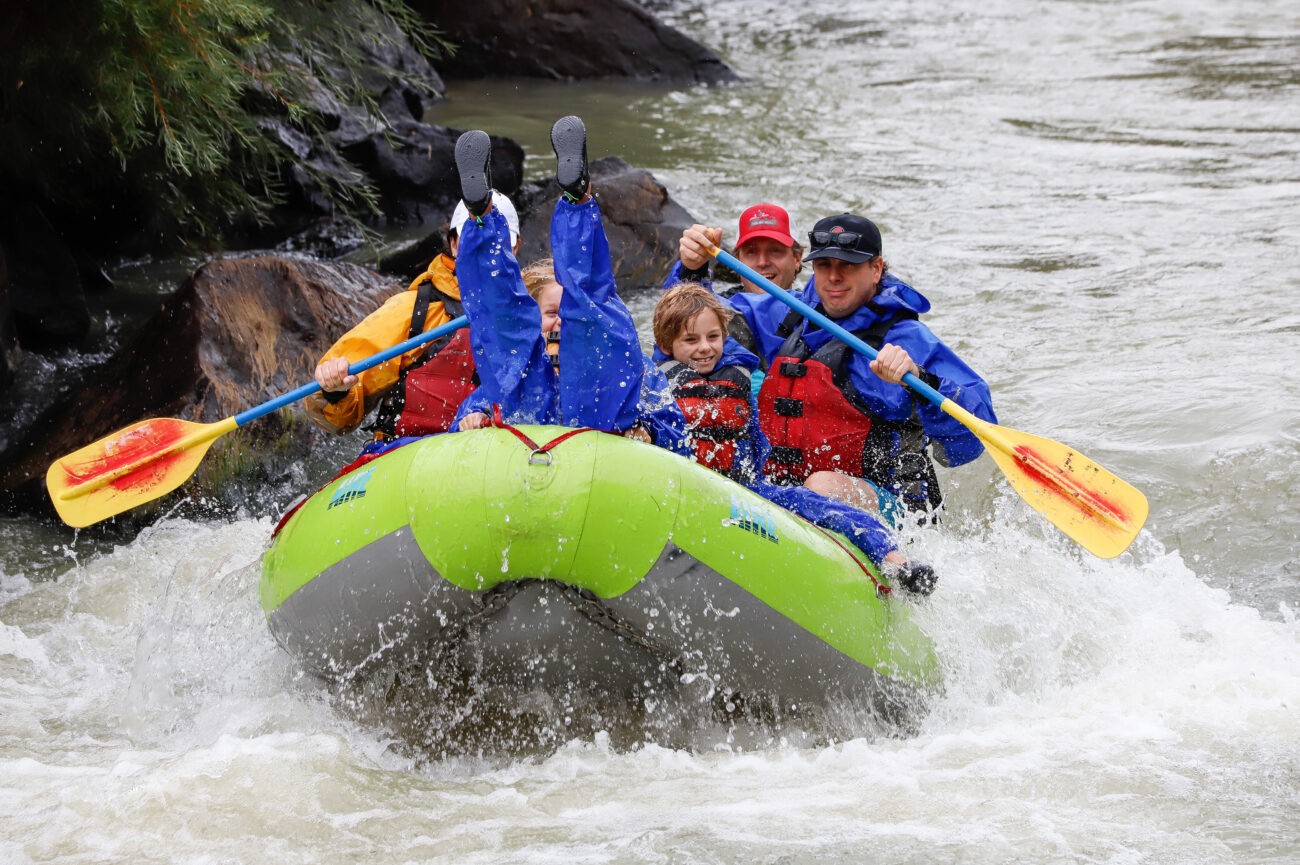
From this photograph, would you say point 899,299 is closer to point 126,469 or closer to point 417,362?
point 417,362

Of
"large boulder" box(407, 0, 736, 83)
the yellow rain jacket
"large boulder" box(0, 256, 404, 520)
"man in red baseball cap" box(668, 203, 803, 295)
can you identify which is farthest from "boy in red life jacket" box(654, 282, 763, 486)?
"large boulder" box(407, 0, 736, 83)

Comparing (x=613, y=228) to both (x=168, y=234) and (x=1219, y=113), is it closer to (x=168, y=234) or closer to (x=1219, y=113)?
(x=168, y=234)

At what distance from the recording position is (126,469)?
3.79m

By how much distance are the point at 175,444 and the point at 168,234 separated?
3.94 metres

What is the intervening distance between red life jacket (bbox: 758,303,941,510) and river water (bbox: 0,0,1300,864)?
9.3 inches

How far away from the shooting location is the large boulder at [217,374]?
201 inches

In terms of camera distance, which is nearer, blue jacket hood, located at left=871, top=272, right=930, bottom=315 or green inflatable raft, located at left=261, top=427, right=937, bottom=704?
green inflatable raft, located at left=261, top=427, right=937, bottom=704

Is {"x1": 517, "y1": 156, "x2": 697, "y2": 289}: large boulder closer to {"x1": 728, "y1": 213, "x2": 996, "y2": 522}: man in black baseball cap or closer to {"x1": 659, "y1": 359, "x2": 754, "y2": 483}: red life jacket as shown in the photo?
{"x1": 728, "y1": 213, "x2": 996, "y2": 522}: man in black baseball cap

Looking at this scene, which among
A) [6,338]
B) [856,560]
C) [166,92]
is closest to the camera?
[856,560]

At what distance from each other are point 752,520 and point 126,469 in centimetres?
197

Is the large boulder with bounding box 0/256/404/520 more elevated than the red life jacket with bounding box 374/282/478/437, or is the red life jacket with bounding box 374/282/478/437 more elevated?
the red life jacket with bounding box 374/282/478/437

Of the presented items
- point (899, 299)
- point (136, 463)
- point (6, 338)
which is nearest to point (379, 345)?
point (136, 463)

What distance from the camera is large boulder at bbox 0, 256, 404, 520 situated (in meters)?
5.10

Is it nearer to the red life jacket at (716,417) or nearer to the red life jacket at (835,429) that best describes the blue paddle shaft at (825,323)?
the red life jacket at (835,429)
